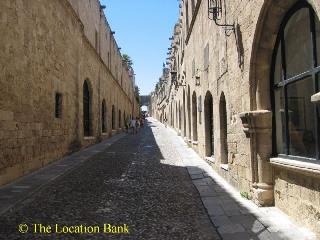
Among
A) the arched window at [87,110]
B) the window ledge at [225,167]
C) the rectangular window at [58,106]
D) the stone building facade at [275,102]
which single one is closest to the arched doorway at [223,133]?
the window ledge at [225,167]

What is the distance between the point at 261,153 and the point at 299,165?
3.92 feet

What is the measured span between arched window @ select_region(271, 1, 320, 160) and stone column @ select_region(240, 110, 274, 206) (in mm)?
153

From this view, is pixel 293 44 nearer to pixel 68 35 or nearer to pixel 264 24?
pixel 264 24

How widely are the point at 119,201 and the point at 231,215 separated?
6.63ft

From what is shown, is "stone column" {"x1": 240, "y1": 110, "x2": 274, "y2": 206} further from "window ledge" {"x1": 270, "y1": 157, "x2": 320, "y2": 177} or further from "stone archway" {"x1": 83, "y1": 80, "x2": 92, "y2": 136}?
"stone archway" {"x1": 83, "y1": 80, "x2": 92, "y2": 136}

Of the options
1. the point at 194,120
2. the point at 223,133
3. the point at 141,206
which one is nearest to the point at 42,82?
the point at 223,133

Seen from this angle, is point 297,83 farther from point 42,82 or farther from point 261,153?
point 42,82

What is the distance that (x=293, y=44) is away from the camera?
496cm

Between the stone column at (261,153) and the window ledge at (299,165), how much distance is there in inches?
9.0

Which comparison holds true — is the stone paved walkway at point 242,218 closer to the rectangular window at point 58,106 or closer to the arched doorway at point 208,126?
the arched doorway at point 208,126

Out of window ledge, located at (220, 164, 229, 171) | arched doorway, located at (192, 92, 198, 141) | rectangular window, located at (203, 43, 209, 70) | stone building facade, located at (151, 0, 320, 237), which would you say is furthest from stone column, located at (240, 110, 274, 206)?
arched doorway, located at (192, 92, 198, 141)

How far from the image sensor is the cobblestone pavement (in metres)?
4.39

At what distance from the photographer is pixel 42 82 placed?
31.6 ft

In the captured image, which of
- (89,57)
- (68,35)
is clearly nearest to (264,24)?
(68,35)
